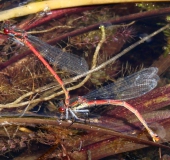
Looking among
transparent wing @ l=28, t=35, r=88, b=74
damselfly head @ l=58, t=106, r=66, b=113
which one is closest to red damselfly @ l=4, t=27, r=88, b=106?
transparent wing @ l=28, t=35, r=88, b=74

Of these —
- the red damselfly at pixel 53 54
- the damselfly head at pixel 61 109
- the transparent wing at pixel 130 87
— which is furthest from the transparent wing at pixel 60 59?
the damselfly head at pixel 61 109

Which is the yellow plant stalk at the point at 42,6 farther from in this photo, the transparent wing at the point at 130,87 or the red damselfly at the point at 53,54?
the transparent wing at the point at 130,87

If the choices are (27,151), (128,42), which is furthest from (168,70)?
(27,151)

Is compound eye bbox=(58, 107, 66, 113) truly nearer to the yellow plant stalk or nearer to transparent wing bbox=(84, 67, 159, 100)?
transparent wing bbox=(84, 67, 159, 100)

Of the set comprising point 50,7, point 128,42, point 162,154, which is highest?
point 50,7

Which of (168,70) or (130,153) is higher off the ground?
(168,70)

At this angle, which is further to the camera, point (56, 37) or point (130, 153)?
point (56, 37)

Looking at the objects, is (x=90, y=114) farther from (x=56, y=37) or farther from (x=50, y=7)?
(x=50, y=7)

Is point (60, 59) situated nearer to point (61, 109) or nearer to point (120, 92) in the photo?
point (61, 109)
